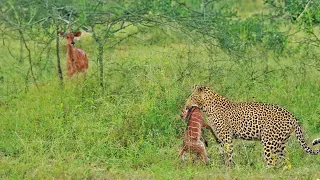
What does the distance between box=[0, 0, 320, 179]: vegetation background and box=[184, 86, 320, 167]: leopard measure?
16 cm

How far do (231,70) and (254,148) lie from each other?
66.0 inches

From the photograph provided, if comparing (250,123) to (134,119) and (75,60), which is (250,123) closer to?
(134,119)

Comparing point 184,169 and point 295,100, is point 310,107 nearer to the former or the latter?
point 295,100

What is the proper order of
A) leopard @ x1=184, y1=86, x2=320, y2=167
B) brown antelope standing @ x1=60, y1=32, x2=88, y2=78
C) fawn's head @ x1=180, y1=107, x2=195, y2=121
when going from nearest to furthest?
leopard @ x1=184, y1=86, x2=320, y2=167
fawn's head @ x1=180, y1=107, x2=195, y2=121
brown antelope standing @ x1=60, y1=32, x2=88, y2=78

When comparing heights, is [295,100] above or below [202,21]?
below

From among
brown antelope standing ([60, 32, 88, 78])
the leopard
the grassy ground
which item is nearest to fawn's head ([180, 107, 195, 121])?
the leopard

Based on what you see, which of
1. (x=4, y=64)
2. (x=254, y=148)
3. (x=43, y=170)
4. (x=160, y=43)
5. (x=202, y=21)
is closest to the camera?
(x=43, y=170)

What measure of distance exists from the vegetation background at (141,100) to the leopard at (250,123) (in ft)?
0.53

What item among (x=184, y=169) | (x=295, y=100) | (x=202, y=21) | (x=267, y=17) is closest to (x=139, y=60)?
(x=202, y=21)

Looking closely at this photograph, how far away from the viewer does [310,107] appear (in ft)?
29.0

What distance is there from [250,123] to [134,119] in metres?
1.33

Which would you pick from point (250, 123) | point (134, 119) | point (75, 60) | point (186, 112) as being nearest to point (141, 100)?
point (134, 119)

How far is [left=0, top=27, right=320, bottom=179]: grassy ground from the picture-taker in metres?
7.00

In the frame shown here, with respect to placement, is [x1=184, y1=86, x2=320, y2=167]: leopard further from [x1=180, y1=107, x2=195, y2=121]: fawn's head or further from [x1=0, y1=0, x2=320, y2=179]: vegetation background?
[x1=0, y1=0, x2=320, y2=179]: vegetation background
